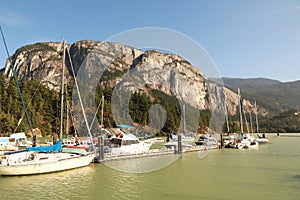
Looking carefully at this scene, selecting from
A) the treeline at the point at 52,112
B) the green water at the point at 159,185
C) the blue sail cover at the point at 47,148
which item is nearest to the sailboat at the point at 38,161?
the blue sail cover at the point at 47,148

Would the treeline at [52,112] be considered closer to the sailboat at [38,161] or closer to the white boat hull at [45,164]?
the white boat hull at [45,164]

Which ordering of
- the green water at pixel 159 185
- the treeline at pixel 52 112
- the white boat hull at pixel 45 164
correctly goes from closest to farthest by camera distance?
the green water at pixel 159 185
the white boat hull at pixel 45 164
the treeline at pixel 52 112

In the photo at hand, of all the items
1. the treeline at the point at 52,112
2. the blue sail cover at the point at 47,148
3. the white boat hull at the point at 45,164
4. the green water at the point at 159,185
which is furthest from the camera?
the treeline at the point at 52,112

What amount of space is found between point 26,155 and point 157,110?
3286 inches

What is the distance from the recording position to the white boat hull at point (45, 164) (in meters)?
21.0

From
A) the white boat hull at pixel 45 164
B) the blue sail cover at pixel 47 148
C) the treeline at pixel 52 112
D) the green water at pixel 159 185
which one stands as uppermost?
the treeline at pixel 52 112

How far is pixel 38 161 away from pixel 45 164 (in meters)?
0.61

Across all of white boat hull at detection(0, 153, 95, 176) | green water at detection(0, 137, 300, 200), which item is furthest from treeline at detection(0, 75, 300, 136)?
green water at detection(0, 137, 300, 200)

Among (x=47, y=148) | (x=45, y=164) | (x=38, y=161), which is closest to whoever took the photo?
(x=38, y=161)

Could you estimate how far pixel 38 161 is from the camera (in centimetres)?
2191

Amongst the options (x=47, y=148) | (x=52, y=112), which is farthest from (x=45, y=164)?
(x=52, y=112)

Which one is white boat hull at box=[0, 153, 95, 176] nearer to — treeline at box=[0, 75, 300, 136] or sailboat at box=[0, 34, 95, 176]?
sailboat at box=[0, 34, 95, 176]

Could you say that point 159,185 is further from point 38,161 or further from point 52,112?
point 52,112

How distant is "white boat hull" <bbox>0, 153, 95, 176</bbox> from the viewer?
21016 millimetres
